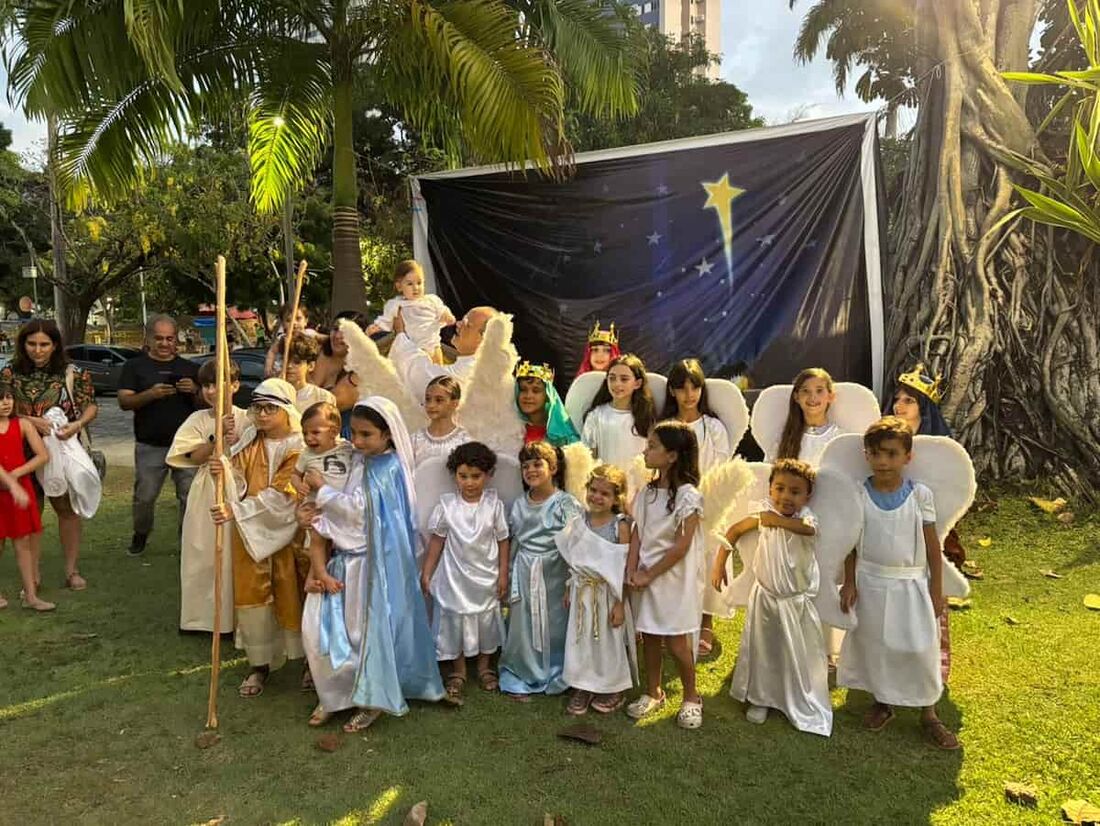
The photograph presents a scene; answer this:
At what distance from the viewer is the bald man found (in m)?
4.37

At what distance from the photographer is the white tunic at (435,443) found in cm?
372

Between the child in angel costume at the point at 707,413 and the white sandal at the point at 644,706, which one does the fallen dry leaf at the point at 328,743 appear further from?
the child in angel costume at the point at 707,413

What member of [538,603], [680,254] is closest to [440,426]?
[538,603]

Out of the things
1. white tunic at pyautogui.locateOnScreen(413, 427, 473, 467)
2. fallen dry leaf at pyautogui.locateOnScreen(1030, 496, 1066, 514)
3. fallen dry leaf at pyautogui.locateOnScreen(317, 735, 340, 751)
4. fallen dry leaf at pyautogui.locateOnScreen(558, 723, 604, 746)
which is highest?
white tunic at pyautogui.locateOnScreen(413, 427, 473, 467)

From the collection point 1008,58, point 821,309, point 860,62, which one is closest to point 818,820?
point 821,309

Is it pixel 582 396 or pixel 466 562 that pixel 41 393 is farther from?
pixel 582 396

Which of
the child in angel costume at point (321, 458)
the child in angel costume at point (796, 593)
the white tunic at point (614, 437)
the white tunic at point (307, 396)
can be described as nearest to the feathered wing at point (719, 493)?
the child in angel costume at point (796, 593)

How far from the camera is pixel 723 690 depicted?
11.6ft

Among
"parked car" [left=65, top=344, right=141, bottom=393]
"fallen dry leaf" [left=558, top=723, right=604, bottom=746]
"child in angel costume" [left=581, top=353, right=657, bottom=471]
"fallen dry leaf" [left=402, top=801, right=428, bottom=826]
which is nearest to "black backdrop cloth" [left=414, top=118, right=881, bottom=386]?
"child in angel costume" [left=581, top=353, right=657, bottom=471]

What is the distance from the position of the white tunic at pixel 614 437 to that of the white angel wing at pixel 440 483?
528 mm

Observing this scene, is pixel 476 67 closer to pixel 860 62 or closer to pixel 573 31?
pixel 573 31

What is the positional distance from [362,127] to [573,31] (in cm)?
1201

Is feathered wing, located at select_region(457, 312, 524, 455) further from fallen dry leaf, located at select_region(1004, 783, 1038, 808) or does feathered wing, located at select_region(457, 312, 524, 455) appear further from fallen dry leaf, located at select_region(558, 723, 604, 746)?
fallen dry leaf, located at select_region(1004, 783, 1038, 808)

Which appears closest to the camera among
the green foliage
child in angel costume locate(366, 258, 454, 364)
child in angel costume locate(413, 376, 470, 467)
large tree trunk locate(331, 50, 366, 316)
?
child in angel costume locate(413, 376, 470, 467)
